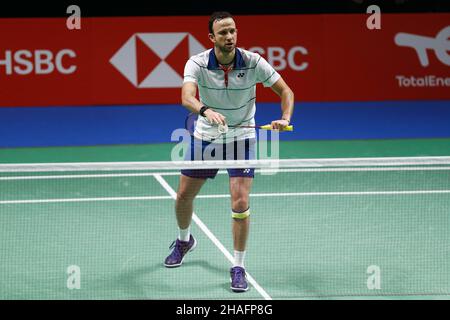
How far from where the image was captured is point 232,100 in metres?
6.24

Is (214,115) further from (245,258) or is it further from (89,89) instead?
(89,89)

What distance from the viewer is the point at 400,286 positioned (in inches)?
240

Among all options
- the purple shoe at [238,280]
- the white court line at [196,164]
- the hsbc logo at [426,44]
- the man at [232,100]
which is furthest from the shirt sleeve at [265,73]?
the hsbc logo at [426,44]

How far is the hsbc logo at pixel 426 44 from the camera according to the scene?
44.6 ft

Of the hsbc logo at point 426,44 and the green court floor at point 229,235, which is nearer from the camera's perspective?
the green court floor at point 229,235

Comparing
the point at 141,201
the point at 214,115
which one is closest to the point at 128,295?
the point at 214,115

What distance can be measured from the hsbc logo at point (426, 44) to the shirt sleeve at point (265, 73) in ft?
26.0

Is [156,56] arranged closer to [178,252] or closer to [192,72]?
[178,252]

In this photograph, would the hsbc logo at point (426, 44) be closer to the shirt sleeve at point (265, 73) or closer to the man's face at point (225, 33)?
the shirt sleeve at point (265, 73)

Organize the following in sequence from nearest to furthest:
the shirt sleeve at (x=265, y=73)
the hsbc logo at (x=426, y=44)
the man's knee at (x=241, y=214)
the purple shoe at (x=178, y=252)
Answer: the man's knee at (x=241, y=214) → the shirt sleeve at (x=265, y=73) → the purple shoe at (x=178, y=252) → the hsbc logo at (x=426, y=44)

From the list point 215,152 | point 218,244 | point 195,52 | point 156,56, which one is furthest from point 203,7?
point 215,152

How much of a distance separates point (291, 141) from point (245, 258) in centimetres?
527

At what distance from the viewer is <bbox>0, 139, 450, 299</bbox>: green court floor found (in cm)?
611
